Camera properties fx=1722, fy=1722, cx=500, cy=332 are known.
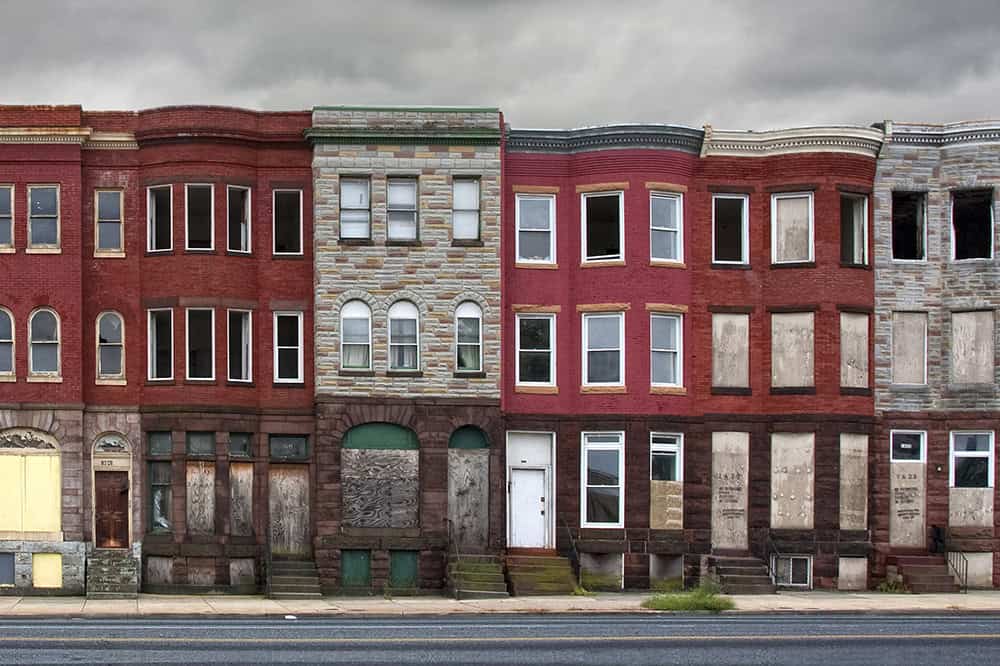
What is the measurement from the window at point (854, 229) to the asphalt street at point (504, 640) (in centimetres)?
1106

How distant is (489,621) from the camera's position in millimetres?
33750

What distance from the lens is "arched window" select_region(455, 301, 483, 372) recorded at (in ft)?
136

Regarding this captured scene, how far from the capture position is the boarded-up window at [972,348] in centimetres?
4331

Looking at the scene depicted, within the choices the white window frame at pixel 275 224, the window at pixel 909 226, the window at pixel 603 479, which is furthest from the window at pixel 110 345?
the window at pixel 909 226

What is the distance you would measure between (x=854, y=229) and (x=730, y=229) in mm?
3150

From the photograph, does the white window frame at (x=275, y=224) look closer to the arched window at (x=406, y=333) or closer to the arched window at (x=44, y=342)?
the arched window at (x=406, y=333)

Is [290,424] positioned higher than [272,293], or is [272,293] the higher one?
[272,293]

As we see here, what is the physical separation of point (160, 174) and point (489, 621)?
47.2 ft

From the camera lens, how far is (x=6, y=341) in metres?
41.0

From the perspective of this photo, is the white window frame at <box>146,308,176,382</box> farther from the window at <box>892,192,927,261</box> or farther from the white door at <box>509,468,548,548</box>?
the window at <box>892,192,927,261</box>

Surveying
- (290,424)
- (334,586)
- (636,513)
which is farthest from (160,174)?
(636,513)

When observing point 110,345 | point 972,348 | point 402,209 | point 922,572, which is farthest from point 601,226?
point 110,345

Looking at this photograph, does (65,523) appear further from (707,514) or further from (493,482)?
(707,514)

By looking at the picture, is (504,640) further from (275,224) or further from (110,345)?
(110,345)
